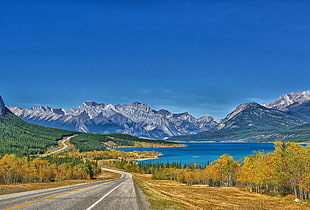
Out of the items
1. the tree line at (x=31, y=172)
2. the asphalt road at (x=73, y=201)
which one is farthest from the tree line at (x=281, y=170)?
the tree line at (x=31, y=172)

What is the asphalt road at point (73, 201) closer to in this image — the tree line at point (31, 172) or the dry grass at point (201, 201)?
the dry grass at point (201, 201)

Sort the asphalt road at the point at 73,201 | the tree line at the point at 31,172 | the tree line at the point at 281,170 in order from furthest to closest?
the tree line at the point at 31,172 < the tree line at the point at 281,170 < the asphalt road at the point at 73,201

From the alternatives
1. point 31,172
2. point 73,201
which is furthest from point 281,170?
point 31,172

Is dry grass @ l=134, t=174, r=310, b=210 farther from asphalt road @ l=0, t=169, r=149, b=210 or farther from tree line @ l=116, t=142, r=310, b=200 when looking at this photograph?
tree line @ l=116, t=142, r=310, b=200

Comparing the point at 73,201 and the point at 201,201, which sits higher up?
the point at 73,201

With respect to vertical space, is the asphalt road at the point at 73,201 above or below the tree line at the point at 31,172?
above

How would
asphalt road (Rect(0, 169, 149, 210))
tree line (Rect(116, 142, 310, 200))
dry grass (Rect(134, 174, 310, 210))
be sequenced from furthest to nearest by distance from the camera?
1. tree line (Rect(116, 142, 310, 200))
2. dry grass (Rect(134, 174, 310, 210))
3. asphalt road (Rect(0, 169, 149, 210))

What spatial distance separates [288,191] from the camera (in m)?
91.4

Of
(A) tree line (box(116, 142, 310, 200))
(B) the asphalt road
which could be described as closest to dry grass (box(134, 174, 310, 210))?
(B) the asphalt road

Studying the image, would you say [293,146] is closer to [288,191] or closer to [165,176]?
[288,191]

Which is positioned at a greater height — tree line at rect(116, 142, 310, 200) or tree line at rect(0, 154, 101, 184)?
tree line at rect(116, 142, 310, 200)

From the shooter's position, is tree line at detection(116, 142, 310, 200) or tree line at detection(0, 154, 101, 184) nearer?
tree line at detection(116, 142, 310, 200)

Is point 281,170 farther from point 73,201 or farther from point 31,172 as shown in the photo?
point 31,172

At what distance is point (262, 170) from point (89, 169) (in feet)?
372
